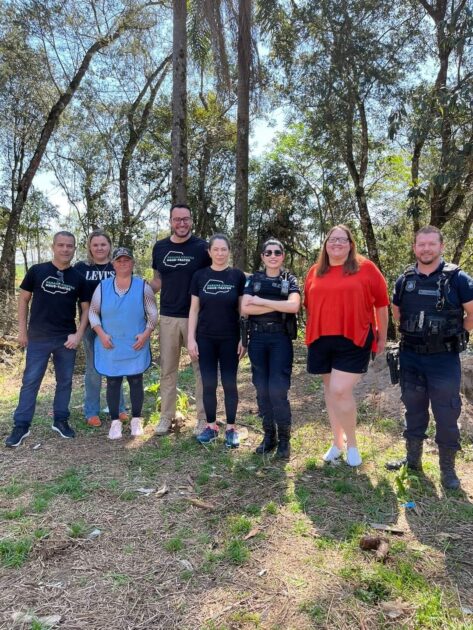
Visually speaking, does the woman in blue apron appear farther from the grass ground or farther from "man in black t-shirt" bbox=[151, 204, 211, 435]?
the grass ground

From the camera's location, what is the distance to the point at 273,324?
3961 mm

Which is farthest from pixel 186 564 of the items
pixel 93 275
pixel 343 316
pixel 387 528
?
pixel 93 275

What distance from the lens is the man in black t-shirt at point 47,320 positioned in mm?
4551

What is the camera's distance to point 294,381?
7441 mm

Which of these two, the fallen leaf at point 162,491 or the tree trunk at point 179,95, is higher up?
the tree trunk at point 179,95

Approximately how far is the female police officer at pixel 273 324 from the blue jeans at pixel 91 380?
171 centimetres

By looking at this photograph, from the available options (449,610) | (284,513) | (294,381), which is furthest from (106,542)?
(294,381)

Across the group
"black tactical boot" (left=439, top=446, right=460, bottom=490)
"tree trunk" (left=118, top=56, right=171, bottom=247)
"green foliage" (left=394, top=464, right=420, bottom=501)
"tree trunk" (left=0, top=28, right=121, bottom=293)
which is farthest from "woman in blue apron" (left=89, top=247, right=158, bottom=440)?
"tree trunk" (left=118, top=56, right=171, bottom=247)

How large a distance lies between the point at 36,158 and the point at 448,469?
42.3ft

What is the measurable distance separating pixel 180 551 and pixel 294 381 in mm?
4782

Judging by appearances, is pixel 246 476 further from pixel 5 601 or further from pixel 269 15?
pixel 269 15

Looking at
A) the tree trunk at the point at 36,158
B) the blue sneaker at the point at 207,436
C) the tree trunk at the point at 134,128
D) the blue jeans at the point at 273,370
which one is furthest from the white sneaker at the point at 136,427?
the tree trunk at the point at 134,128

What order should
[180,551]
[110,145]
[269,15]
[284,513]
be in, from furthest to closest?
[110,145] < [269,15] < [284,513] < [180,551]

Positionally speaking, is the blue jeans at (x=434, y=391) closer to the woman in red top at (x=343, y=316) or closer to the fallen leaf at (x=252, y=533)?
the woman in red top at (x=343, y=316)
